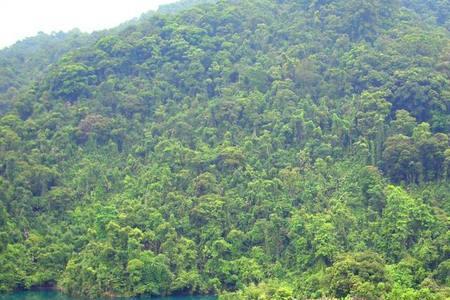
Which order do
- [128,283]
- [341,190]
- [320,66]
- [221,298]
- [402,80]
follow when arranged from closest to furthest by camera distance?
[221,298] < [128,283] < [341,190] < [402,80] < [320,66]

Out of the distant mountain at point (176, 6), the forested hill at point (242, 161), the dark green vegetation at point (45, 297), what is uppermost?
the distant mountain at point (176, 6)

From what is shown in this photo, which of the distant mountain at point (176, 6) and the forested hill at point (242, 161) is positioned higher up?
the distant mountain at point (176, 6)

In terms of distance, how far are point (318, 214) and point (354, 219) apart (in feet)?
7.42

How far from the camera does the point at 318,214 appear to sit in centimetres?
4125

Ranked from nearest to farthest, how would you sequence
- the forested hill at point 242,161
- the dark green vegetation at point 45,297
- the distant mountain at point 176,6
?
the dark green vegetation at point 45,297 < the forested hill at point 242,161 < the distant mountain at point 176,6

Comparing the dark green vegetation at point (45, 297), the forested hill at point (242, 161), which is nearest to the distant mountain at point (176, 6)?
the forested hill at point (242, 161)

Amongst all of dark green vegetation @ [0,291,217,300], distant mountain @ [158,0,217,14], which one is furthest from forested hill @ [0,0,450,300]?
distant mountain @ [158,0,217,14]

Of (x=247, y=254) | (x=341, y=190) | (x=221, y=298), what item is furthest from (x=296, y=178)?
(x=221, y=298)

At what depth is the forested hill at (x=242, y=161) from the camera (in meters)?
39.0

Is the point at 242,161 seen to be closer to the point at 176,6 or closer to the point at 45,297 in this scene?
the point at 45,297

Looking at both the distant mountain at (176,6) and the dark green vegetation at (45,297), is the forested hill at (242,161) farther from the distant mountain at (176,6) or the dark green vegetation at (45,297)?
the distant mountain at (176,6)

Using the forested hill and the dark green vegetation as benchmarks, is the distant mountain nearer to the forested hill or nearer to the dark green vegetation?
the forested hill

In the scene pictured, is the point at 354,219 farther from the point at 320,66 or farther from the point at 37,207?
the point at 37,207

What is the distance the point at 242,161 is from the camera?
152ft
